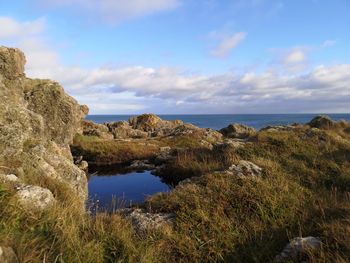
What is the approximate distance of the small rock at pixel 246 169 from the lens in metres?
13.7

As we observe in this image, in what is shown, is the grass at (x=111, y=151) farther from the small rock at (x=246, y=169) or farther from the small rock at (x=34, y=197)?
the small rock at (x=34, y=197)

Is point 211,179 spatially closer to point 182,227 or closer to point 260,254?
point 182,227

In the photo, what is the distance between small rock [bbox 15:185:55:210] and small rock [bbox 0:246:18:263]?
6.03 ft

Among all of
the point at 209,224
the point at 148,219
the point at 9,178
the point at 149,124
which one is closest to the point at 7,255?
the point at 9,178

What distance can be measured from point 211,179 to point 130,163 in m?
17.8

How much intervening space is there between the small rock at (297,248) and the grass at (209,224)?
0.50ft

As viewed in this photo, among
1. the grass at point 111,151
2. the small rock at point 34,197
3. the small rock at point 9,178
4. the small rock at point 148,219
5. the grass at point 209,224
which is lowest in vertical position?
the grass at point 111,151

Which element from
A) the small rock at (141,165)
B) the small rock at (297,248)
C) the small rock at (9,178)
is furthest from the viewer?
the small rock at (141,165)

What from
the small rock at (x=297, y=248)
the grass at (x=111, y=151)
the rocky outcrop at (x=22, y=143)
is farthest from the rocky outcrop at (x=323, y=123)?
the small rock at (x=297, y=248)

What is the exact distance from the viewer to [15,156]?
10.5 meters

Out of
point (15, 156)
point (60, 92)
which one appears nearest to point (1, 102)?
point (15, 156)

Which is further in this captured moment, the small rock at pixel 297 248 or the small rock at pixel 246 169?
the small rock at pixel 246 169

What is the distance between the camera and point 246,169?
46.6ft

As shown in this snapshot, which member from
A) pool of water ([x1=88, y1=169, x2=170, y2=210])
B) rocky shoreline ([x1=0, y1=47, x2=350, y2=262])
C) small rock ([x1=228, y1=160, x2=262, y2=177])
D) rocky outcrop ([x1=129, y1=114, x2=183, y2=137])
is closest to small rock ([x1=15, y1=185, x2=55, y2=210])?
rocky shoreline ([x1=0, y1=47, x2=350, y2=262])
